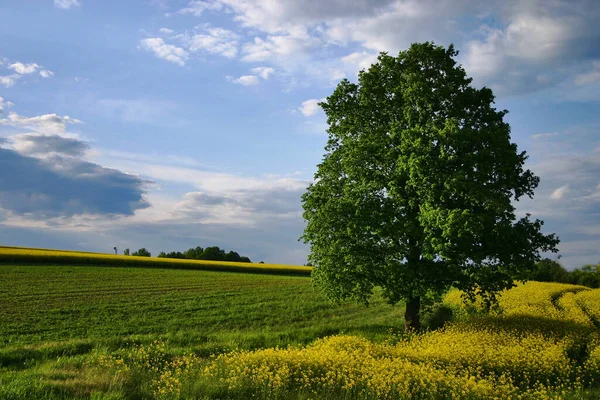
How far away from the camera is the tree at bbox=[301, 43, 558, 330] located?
66.8 ft

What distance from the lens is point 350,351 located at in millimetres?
16141

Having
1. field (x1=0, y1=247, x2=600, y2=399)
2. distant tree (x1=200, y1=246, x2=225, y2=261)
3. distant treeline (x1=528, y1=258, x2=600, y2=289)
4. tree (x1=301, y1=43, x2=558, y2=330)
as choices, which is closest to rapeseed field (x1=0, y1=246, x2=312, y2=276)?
field (x1=0, y1=247, x2=600, y2=399)

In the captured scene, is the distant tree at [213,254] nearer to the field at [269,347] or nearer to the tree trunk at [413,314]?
the field at [269,347]

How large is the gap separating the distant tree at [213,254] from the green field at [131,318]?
5499 cm

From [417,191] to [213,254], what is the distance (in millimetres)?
91875

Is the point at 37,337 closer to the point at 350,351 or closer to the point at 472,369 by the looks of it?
the point at 350,351

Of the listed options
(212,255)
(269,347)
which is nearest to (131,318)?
(269,347)

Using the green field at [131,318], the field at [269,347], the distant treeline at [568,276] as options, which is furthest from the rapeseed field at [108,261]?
the distant treeline at [568,276]

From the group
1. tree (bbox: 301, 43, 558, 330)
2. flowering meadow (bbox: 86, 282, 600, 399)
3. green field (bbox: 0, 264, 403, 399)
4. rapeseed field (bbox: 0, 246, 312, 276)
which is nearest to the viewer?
flowering meadow (bbox: 86, 282, 600, 399)

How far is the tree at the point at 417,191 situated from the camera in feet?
66.8

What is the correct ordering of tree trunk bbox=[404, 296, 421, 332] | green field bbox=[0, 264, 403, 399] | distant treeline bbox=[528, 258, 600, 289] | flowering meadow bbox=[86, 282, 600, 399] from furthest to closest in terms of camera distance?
distant treeline bbox=[528, 258, 600, 289] → tree trunk bbox=[404, 296, 421, 332] → green field bbox=[0, 264, 403, 399] → flowering meadow bbox=[86, 282, 600, 399]

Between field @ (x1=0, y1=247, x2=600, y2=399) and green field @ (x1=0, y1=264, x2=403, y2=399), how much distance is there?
93 millimetres

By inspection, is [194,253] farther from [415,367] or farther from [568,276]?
[415,367]

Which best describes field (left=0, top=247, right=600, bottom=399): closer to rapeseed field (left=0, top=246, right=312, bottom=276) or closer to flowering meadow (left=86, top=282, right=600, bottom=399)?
flowering meadow (left=86, top=282, right=600, bottom=399)
